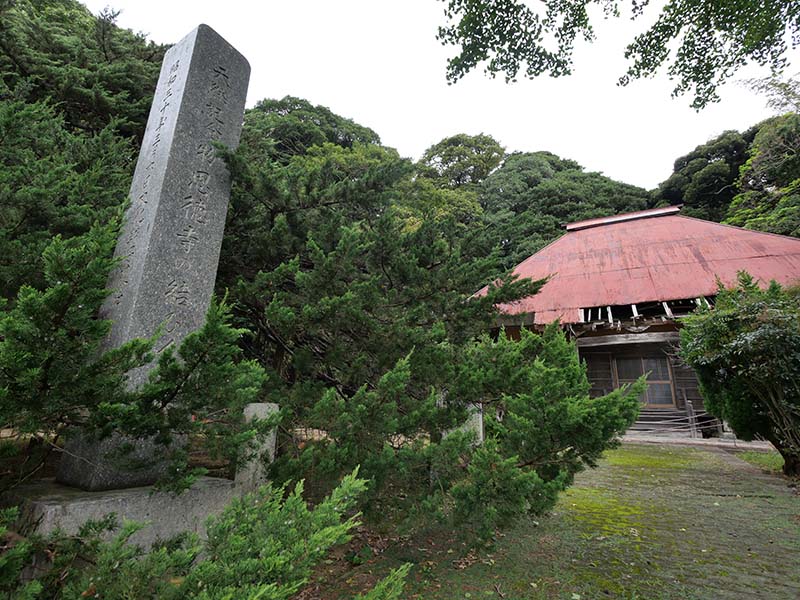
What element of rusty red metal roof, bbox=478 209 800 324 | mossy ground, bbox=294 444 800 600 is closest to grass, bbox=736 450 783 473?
mossy ground, bbox=294 444 800 600

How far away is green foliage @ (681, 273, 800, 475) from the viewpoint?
16.8 feet

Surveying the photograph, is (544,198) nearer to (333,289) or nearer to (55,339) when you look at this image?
(333,289)

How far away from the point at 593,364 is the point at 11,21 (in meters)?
15.6

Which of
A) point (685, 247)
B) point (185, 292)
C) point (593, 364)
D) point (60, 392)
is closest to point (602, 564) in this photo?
point (60, 392)

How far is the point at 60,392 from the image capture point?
1.49 m

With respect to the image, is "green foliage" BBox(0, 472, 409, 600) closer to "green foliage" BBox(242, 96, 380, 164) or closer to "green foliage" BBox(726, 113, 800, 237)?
"green foliage" BBox(242, 96, 380, 164)

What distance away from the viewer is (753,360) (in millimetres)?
5363

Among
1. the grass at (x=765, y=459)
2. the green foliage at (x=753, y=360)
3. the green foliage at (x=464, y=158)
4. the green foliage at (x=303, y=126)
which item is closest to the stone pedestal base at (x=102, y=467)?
the green foliage at (x=753, y=360)

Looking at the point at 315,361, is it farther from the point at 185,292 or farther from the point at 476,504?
the point at 476,504

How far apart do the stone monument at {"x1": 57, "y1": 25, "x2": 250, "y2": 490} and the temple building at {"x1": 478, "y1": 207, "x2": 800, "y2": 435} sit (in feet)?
25.3

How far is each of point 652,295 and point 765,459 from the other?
4.69 meters

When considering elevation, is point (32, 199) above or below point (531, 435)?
above

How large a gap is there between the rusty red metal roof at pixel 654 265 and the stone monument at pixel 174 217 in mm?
7739

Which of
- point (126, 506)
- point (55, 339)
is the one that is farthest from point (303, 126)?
point (55, 339)
